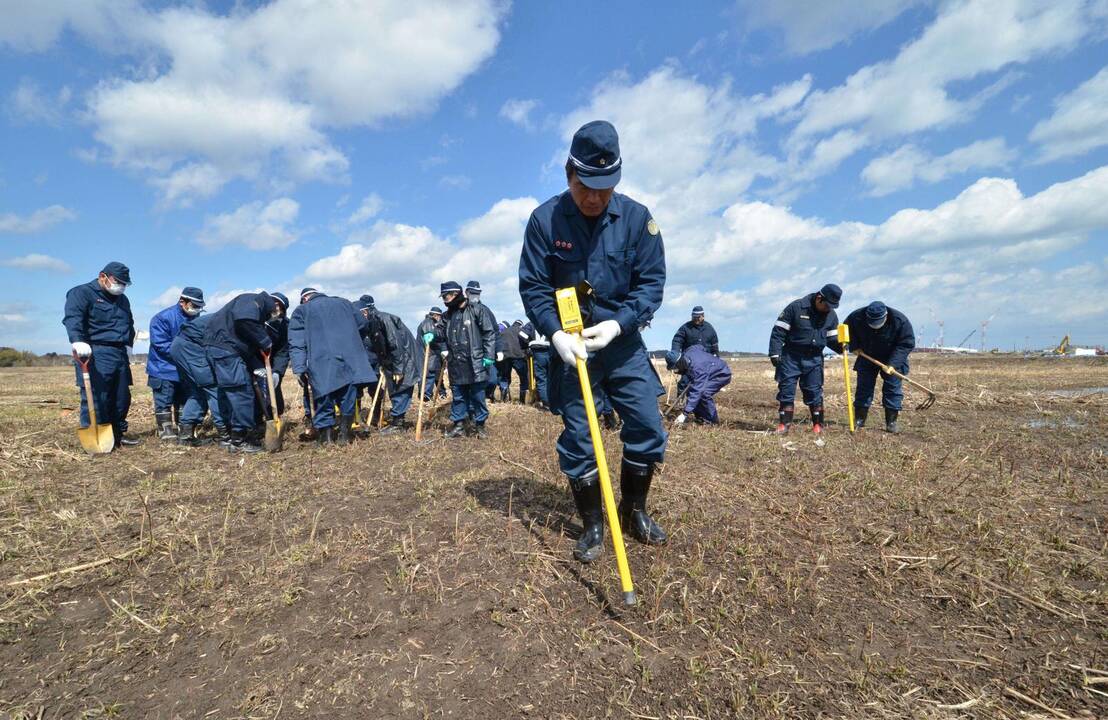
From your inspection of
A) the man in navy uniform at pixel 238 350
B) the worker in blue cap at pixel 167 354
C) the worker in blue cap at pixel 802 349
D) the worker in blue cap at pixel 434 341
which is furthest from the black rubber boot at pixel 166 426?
the worker in blue cap at pixel 802 349

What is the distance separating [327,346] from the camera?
6699 millimetres

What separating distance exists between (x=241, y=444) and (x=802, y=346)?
8.19 metres

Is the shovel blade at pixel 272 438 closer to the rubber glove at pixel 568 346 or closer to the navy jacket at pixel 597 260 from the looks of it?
the navy jacket at pixel 597 260

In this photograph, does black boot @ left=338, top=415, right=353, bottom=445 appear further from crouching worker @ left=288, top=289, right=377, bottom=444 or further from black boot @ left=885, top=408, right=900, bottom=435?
black boot @ left=885, top=408, right=900, bottom=435

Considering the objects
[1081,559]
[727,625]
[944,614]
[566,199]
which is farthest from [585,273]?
[1081,559]

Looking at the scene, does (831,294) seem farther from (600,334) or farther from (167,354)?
(167,354)

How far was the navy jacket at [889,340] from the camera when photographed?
8078 mm

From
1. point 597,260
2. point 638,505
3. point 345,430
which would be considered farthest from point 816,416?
point 345,430

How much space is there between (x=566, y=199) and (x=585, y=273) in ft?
1.59

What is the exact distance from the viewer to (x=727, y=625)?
2498 millimetres

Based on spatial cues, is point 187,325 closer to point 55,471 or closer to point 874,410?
point 55,471

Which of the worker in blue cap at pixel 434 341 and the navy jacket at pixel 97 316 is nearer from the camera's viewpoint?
the navy jacket at pixel 97 316

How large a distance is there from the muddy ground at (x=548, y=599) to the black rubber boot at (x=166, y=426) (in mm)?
2539

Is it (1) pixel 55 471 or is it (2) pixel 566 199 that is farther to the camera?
(1) pixel 55 471
